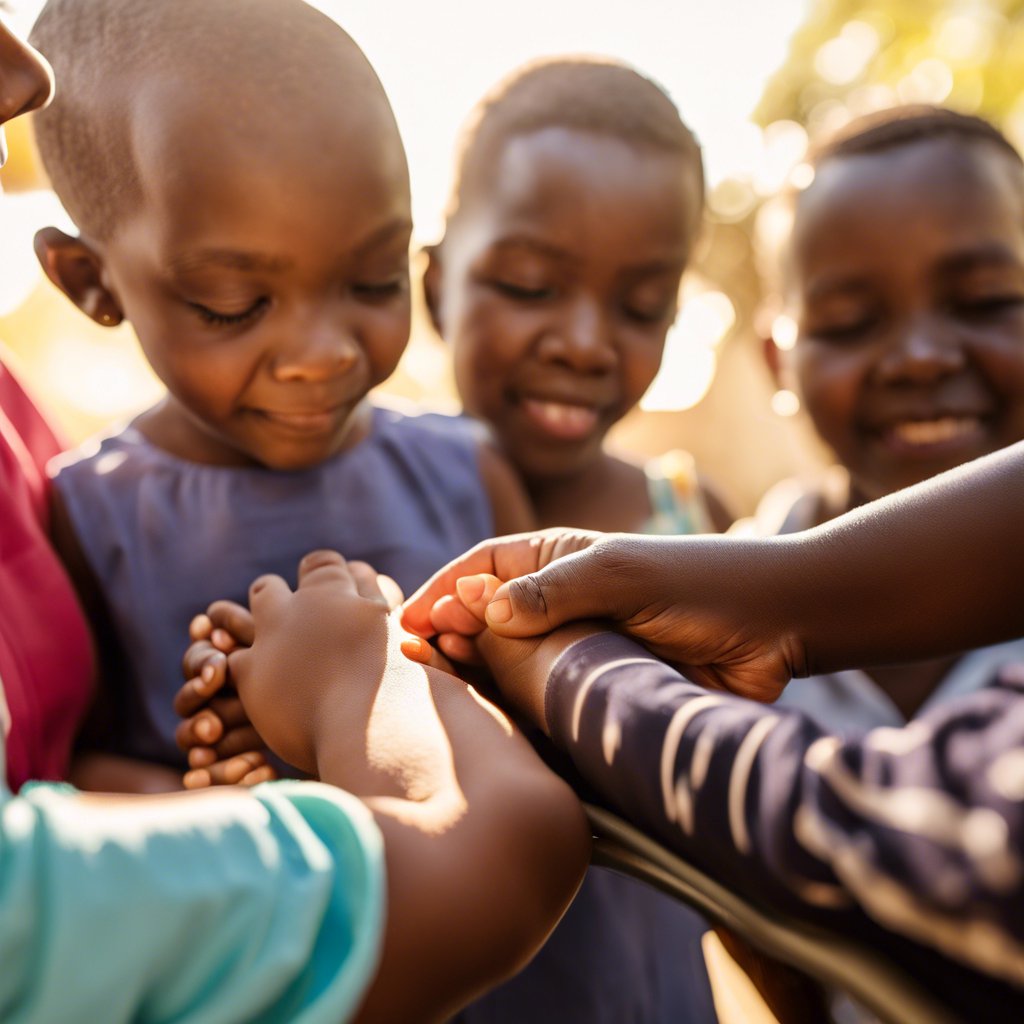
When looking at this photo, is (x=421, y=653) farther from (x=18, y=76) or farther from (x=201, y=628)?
(x=18, y=76)

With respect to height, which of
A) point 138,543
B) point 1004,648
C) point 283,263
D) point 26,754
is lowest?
point 1004,648

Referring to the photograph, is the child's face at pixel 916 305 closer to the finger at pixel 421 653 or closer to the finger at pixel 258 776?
the finger at pixel 421 653

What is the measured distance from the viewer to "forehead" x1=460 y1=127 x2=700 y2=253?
6.14 ft

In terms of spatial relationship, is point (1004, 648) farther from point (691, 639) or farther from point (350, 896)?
point (350, 896)

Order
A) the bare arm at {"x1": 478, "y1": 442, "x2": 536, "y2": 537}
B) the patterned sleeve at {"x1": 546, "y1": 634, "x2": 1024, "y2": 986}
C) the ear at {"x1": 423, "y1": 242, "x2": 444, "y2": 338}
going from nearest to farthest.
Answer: the patterned sleeve at {"x1": 546, "y1": 634, "x2": 1024, "y2": 986} → the bare arm at {"x1": 478, "y1": 442, "x2": 536, "y2": 537} → the ear at {"x1": 423, "y1": 242, "x2": 444, "y2": 338}

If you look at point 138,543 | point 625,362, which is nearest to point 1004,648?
point 625,362

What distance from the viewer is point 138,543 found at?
144cm

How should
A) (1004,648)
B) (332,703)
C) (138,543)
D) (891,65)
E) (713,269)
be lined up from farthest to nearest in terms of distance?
(891,65), (713,269), (1004,648), (138,543), (332,703)

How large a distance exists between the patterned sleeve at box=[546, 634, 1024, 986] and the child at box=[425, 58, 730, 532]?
3.94 ft

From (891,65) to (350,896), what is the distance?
Answer: 7.32m

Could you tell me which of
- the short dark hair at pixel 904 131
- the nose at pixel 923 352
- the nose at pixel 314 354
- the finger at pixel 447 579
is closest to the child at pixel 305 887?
the finger at pixel 447 579

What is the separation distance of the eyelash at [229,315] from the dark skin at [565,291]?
0.69m

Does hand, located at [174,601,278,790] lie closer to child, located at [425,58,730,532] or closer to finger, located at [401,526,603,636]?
finger, located at [401,526,603,636]

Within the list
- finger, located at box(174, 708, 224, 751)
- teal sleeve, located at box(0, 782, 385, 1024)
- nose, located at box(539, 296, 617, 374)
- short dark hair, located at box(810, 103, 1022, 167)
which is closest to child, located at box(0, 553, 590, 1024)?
teal sleeve, located at box(0, 782, 385, 1024)
